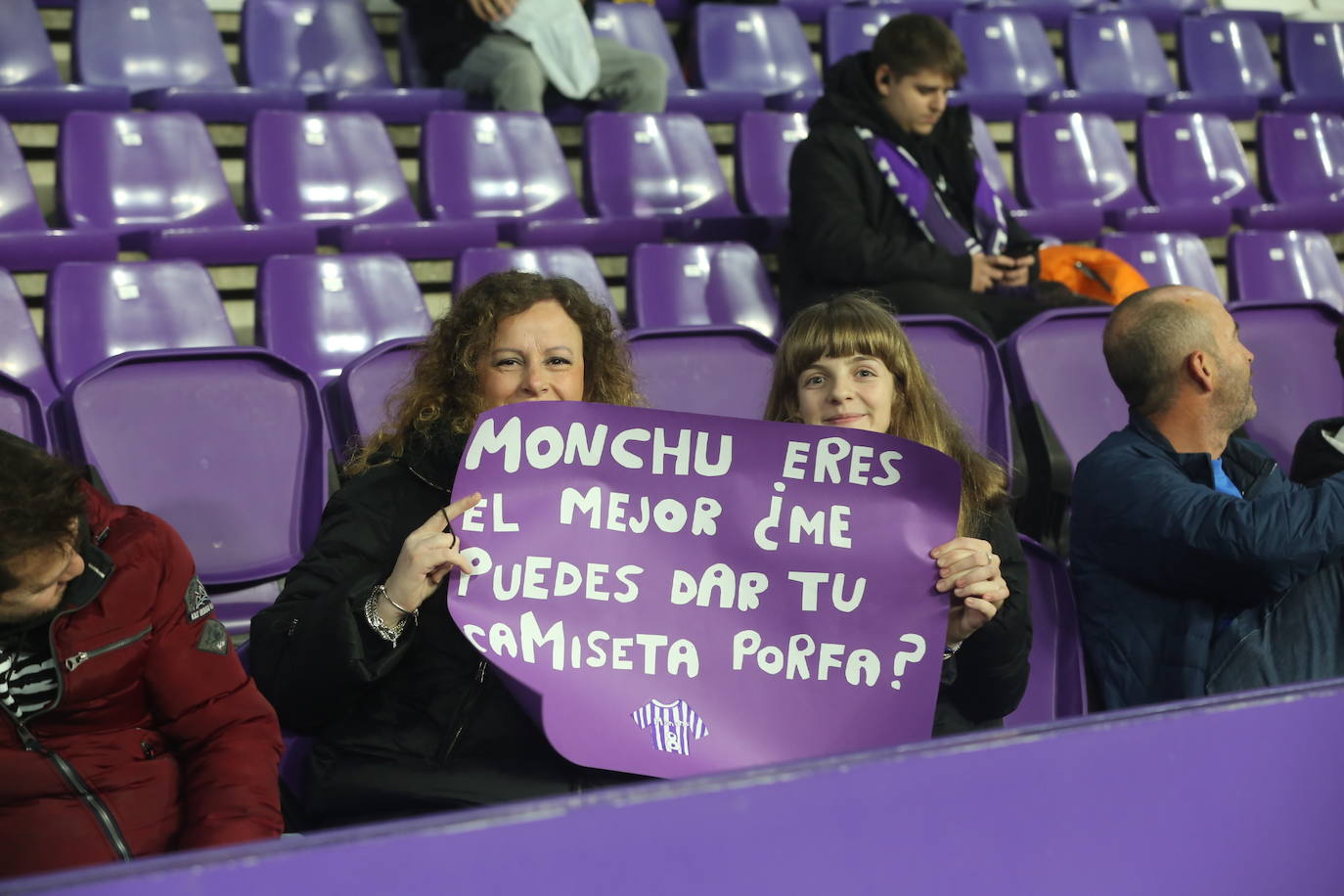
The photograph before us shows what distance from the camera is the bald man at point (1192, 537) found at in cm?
207

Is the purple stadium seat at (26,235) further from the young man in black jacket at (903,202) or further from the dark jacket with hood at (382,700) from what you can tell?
the dark jacket with hood at (382,700)

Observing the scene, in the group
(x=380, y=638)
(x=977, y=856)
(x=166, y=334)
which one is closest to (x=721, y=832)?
(x=977, y=856)

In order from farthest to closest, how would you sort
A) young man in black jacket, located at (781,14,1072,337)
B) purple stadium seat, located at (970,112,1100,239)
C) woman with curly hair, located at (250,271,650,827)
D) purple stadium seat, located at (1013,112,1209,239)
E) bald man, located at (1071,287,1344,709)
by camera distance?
purple stadium seat, located at (1013,112,1209,239)
purple stadium seat, located at (970,112,1100,239)
young man in black jacket, located at (781,14,1072,337)
bald man, located at (1071,287,1344,709)
woman with curly hair, located at (250,271,650,827)

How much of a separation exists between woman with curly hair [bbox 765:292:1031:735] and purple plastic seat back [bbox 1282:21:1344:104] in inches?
224

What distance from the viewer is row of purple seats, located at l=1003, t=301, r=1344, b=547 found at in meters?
3.11

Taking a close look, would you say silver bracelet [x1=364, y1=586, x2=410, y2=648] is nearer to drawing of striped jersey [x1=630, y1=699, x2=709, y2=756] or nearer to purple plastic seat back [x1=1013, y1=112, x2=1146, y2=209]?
drawing of striped jersey [x1=630, y1=699, x2=709, y2=756]

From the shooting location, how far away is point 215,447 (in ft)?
9.29

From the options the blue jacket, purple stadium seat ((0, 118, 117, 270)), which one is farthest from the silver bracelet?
purple stadium seat ((0, 118, 117, 270))

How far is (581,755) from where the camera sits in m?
1.67

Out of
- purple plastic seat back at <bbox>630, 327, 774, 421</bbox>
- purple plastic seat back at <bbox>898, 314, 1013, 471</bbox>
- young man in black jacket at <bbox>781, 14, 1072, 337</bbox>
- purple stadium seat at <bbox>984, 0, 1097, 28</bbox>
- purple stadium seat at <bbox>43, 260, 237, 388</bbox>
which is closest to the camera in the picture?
purple plastic seat back at <bbox>630, 327, 774, 421</bbox>

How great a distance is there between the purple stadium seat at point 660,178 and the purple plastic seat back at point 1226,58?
3.00m

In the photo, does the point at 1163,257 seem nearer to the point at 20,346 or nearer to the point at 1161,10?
the point at 1161,10

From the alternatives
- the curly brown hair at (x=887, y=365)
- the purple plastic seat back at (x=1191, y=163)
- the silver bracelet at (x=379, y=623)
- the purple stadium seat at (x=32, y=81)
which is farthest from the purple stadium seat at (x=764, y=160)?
the silver bracelet at (x=379, y=623)

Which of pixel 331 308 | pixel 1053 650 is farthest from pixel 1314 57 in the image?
pixel 1053 650
